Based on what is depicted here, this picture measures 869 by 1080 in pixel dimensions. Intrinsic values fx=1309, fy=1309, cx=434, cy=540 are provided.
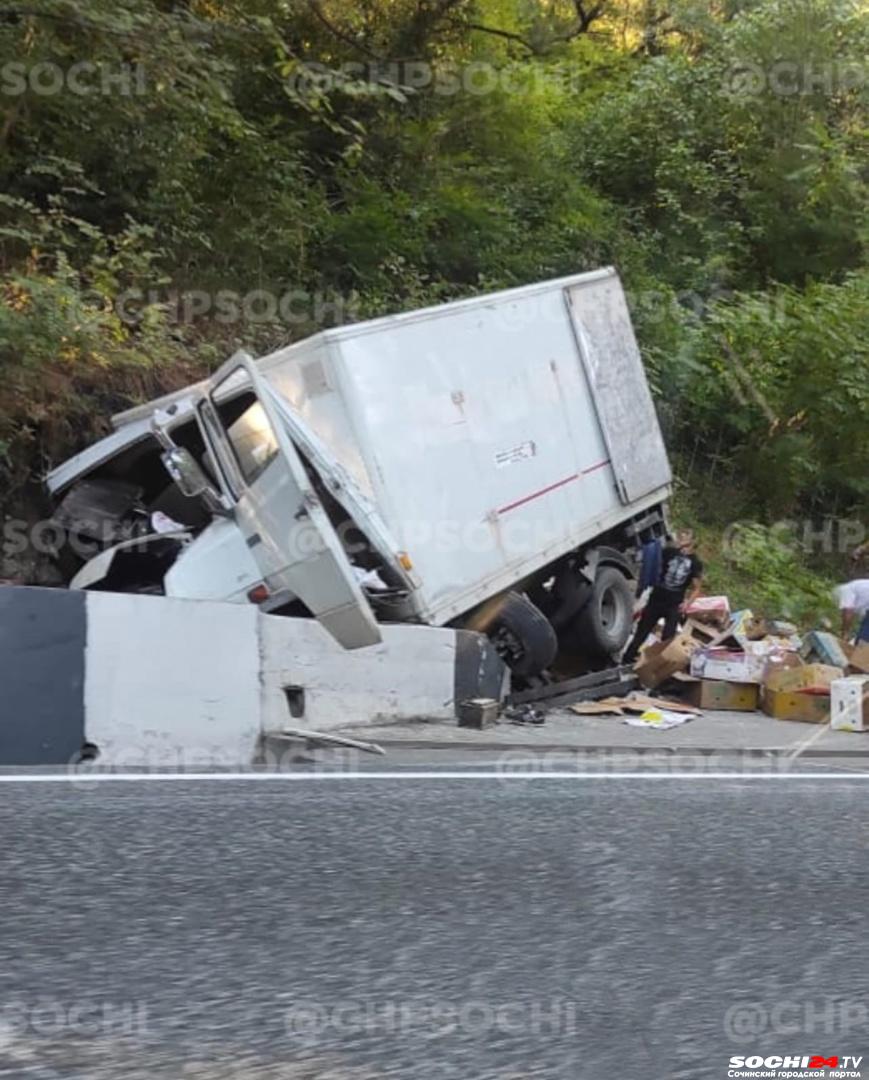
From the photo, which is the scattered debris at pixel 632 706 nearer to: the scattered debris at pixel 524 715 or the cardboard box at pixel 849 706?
the scattered debris at pixel 524 715

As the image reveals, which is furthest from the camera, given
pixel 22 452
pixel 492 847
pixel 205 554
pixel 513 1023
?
pixel 22 452

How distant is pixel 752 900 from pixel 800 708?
630 cm

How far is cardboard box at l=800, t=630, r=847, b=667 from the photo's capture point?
38.7 ft

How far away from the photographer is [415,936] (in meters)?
4.12

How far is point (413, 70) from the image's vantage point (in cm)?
1930

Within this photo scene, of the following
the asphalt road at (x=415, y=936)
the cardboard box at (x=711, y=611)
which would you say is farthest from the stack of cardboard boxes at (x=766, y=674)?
the asphalt road at (x=415, y=936)

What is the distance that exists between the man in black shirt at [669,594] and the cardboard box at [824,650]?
121cm

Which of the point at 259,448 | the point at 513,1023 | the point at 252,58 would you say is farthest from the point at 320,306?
the point at 513,1023

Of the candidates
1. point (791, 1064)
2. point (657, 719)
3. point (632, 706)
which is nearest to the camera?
point (791, 1064)

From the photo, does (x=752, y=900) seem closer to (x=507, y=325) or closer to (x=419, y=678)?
(x=419, y=678)

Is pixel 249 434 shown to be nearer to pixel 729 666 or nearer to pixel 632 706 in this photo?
pixel 632 706

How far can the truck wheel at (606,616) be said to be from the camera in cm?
1120

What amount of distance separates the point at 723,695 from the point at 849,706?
1089 mm

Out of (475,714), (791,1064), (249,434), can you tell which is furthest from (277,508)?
(791,1064)
